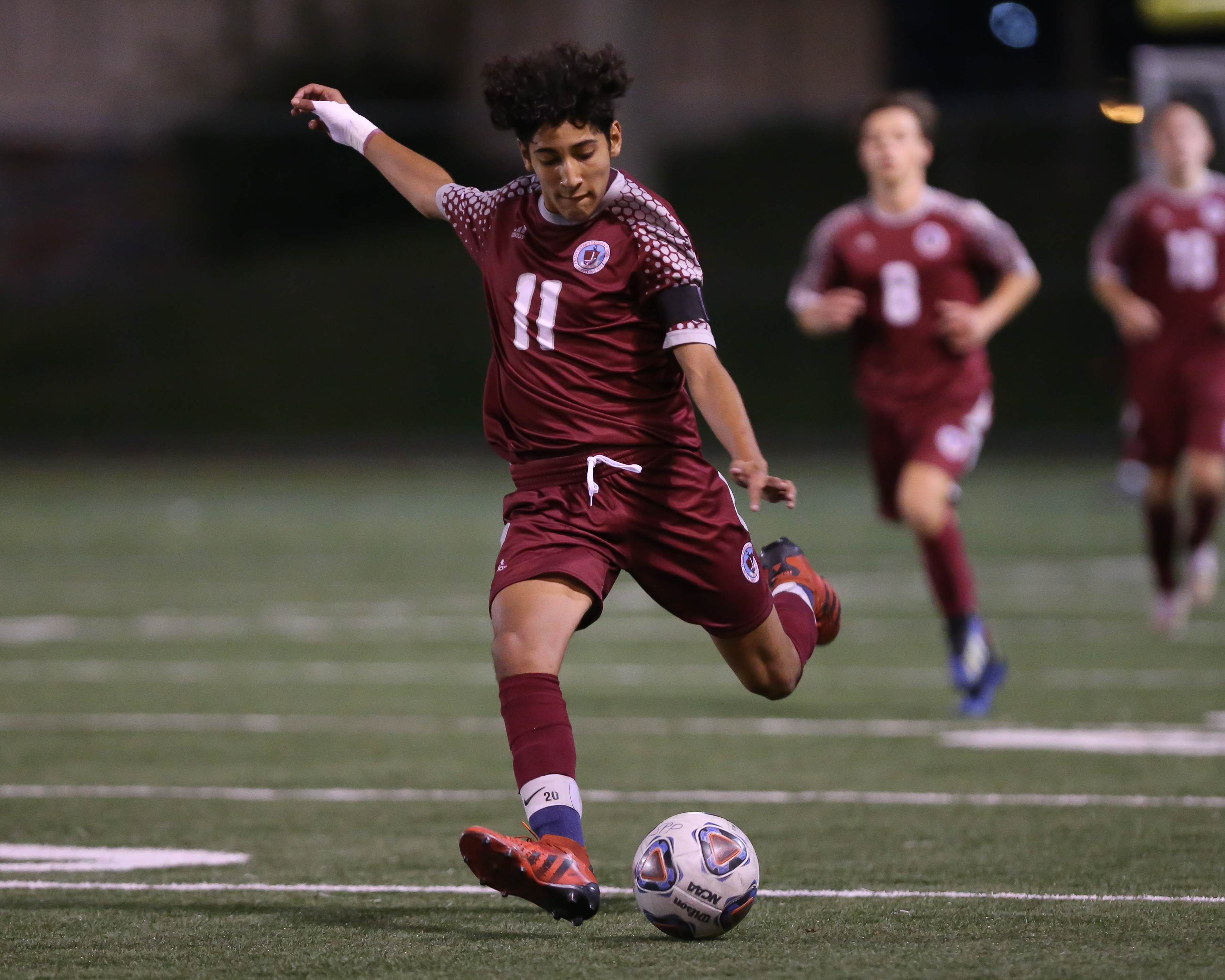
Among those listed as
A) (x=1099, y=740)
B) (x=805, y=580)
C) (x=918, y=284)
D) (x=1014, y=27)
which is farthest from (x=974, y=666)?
(x=1014, y=27)

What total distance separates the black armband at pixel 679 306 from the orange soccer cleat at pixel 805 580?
1.04 m

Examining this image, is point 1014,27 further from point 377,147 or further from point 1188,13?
point 377,147

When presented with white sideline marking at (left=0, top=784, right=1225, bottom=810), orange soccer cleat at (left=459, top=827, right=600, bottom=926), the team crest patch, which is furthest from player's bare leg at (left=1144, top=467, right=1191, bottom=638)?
orange soccer cleat at (left=459, top=827, right=600, bottom=926)

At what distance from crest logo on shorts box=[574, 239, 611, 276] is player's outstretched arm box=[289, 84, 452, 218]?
0.53 m

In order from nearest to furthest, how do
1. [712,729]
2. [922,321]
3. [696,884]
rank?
1. [696,884]
2. [712,729]
3. [922,321]

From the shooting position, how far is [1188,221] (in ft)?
32.2

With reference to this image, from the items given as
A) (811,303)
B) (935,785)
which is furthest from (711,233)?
(935,785)

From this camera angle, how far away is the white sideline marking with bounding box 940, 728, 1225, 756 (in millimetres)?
6738

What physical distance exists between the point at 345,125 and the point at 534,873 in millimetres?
2175

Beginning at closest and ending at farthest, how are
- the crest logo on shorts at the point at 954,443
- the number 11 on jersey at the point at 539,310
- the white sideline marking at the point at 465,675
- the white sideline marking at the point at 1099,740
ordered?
the number 11 on jersey at the point at 539,310, the white sideline marking at the point at 1099,740, the crest logo on shorts at the point at 954,443, the white sideline marking at the point at 465,675

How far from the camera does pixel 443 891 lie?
469 centimetres

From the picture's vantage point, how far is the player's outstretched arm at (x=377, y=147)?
194 inches

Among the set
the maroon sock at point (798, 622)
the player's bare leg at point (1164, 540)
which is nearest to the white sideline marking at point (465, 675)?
the player's bare leg at point (1164, 540)

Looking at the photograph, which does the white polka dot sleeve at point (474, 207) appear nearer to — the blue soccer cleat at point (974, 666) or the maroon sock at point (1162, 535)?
the blue soccer cleat at point (974, 666)
